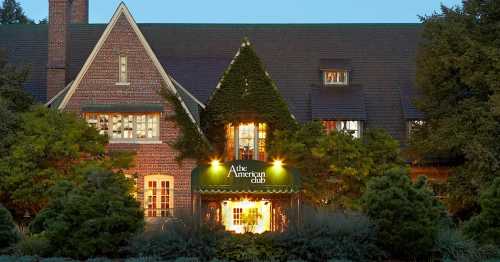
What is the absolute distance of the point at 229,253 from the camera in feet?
85.7

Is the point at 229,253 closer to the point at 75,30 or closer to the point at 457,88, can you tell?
the point at 457,88

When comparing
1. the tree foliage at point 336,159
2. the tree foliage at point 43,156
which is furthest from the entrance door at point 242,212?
the tree foliage at point 43,156

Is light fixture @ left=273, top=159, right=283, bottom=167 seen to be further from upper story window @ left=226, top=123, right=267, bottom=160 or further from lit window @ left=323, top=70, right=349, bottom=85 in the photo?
lit window @ left=323, top=70, right=349, bottom=85

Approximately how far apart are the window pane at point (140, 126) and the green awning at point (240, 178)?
3950 mm

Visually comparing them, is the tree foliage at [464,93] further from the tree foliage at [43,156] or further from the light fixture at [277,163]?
the tree foliage at [43,156]

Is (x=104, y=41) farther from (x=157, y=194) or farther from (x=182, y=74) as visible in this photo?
(x=157, y=194)

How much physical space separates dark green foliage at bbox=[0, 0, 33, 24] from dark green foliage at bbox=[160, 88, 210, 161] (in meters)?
29.0

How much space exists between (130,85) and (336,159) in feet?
31.1

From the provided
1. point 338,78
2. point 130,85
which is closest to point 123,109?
point 130,85

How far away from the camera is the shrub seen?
86.6 feet

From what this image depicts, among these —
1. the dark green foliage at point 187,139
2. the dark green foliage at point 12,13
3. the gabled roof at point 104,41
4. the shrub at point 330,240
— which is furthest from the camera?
the dark green foliage at point 12,13

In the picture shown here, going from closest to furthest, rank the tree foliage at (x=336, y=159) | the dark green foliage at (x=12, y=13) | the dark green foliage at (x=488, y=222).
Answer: the dark green foliage at (x=488, y=222)
the tree foliage at (x=336, y=159)
the dark green foliage at (x=12, y=13)

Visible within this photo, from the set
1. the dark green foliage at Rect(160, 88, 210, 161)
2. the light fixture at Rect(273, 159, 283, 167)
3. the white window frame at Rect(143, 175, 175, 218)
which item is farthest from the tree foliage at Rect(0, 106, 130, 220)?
the light fixture at Rect(273, 159, 283, 167)

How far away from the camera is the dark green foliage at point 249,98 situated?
127 ft
